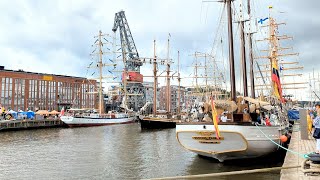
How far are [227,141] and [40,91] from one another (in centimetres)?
10933

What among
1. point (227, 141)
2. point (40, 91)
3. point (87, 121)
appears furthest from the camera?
point (40, 91)

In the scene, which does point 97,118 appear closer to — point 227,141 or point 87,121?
point 87,121

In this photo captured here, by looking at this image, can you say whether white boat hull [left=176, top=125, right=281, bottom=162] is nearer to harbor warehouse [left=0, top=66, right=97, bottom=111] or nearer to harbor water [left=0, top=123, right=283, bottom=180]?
harbor water [left=0, top=123, right=283, bottom=180]

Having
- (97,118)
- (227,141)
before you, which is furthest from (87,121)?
(227,141)

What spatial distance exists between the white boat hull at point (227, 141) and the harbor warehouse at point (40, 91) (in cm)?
7963

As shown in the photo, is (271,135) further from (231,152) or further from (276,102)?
(276,102)

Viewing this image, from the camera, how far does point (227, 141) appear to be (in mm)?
17422

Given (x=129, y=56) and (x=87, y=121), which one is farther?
(x=129, y=56)

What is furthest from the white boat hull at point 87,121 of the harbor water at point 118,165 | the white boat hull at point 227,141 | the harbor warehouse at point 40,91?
the white boat hull at point 227,141

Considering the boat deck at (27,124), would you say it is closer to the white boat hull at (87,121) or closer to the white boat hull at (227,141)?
the white boat hull at (87,121)

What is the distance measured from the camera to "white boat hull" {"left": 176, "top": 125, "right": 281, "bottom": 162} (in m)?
17.2

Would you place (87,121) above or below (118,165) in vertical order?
above

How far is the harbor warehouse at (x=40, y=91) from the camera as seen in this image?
103894mm

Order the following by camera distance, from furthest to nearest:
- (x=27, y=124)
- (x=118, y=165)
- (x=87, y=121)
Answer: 1. (x=87, y=121)
2. (x=27, y=124)
3. (x=118, y=165)
